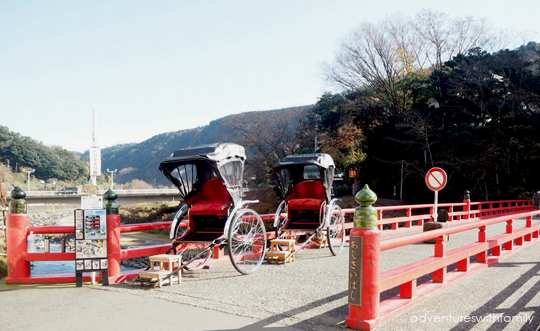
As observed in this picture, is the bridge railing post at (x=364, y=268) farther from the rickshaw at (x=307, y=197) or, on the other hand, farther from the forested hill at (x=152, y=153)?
the forested hill at (x=152, y=153)

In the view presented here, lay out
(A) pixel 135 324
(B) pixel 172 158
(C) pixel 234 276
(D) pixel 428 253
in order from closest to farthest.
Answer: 1. (A) pixel 135 324
2. (C) pixel 234 276
3. (B) pixel 172 158
4. (D) pixel 428 253

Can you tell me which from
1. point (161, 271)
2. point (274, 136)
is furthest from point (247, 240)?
point (274, 136)

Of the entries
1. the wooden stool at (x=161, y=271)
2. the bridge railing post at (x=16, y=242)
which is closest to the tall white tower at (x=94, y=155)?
the bridge railing post at (x=16, y=242)

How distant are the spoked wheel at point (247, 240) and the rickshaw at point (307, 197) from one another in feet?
3.55

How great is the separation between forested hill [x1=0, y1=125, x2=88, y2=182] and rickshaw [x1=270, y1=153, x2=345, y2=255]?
79.9 metres

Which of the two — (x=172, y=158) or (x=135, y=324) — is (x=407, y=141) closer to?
(x=172, y=158)

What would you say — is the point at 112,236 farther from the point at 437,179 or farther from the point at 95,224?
the point at 437,179

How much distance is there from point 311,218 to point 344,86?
79.8ft

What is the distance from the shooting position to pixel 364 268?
3904mm

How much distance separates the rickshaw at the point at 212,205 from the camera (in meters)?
6.82

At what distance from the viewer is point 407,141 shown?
27609mm

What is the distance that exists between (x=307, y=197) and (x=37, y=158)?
270 feet

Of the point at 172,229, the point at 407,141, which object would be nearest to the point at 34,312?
the point at 172,229

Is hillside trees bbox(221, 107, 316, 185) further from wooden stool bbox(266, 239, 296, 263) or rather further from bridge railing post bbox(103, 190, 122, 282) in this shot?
bridge railing post bbox(103, 190, 122, 282)
